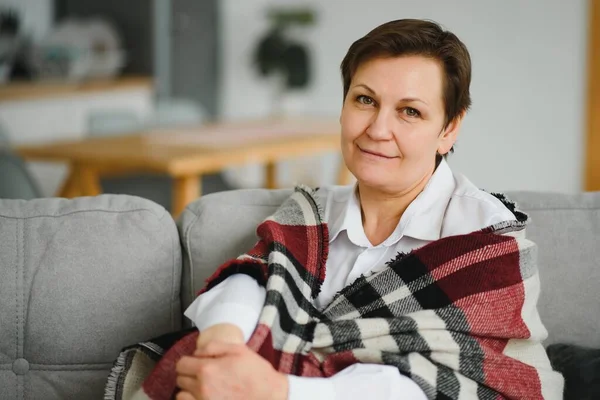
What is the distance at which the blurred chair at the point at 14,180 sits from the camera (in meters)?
2.74

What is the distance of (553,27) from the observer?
4922mm

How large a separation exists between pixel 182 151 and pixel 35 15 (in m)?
2.79

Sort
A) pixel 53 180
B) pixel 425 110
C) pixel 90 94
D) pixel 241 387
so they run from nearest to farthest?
pixel 241 387 < pixel 425 110 < pixel 53 180 < pixel 90 94

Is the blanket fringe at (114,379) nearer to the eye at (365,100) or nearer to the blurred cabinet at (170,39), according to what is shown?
the eye at (365,100)

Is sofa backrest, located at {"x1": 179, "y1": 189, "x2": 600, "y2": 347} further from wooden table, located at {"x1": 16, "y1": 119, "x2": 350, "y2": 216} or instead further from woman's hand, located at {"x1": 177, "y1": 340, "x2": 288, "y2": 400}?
wooden table, located at {"x1": 16, "y1": 119, "x2": 350, "y2": 216}

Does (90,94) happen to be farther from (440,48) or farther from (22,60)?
(440,48)

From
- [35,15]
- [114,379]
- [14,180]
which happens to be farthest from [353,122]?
[35,15]

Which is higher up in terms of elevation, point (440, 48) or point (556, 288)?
point (440, 48)

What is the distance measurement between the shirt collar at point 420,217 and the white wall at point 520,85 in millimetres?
3663

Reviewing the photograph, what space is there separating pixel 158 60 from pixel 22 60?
91 centimetres

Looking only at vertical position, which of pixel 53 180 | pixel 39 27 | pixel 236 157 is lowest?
pixel 53 180

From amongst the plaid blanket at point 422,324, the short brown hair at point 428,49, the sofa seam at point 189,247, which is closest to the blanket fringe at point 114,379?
the plaid blanket at point 422,324

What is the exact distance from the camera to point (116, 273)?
157 centimetres

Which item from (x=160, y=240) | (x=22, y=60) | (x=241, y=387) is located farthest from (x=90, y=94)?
(x=241, y=387)
